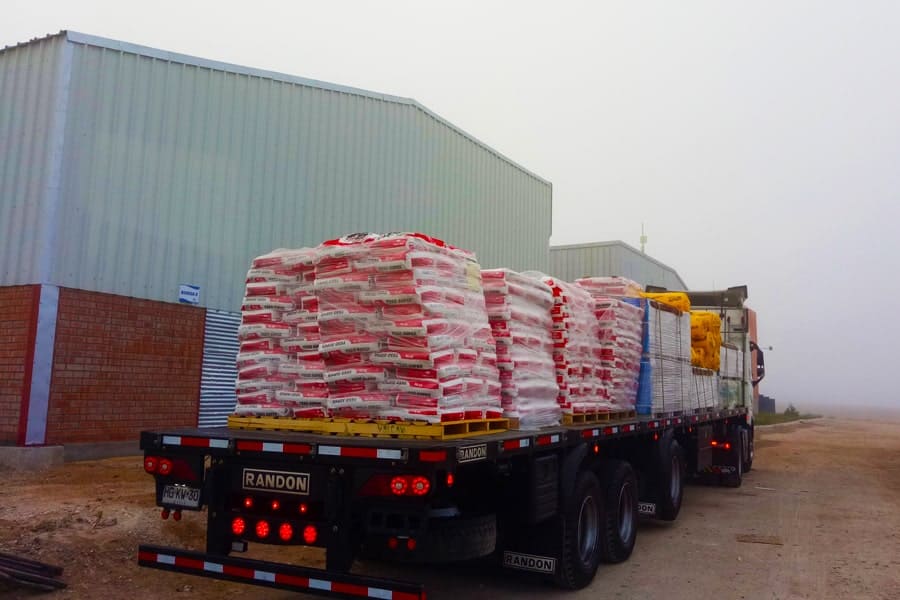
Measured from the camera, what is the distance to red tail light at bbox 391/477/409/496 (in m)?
4.47

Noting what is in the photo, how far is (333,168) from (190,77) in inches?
142

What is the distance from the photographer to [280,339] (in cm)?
586

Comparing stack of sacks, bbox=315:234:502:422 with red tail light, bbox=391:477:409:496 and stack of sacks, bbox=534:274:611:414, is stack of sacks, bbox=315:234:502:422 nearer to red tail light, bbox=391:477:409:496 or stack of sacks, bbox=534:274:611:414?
red tail light, bbox=391:477:409:496

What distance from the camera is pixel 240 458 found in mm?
5098

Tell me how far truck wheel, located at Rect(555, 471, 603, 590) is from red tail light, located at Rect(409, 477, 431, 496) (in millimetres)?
1966

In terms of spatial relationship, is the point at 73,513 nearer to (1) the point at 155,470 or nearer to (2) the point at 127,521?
(2) the point at 127,521

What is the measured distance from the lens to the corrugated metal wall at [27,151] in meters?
11.3

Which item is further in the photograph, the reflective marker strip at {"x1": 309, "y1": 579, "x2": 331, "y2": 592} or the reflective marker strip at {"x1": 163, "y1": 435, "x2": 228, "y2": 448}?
the reflective marker strip at {"x1": 163, "y1": 435, "x2": 228, "y2": 448}

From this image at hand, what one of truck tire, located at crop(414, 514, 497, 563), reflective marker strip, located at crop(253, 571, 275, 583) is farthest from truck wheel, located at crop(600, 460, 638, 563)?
reflective marker strip, located at crop(253, 571, 275, 583)

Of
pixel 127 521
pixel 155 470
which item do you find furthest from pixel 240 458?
pixel 127 521

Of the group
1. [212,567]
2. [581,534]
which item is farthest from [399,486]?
[581,534]

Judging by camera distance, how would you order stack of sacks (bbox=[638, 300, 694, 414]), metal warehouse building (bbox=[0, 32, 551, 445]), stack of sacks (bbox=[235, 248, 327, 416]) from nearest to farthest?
stack of sacks (bbox=[235, 248, 327, 416]), stack of sacks (bbox=[638, 300, 694, 414]), metal warehouse building (bbox=[0, 32, 551, 445])

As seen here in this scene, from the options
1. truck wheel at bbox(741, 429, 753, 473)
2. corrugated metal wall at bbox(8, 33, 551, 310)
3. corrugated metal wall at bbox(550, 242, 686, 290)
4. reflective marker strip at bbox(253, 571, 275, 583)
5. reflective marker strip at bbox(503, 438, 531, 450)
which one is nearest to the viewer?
reflective marker strip at bbox(253, 571, 275, 583)

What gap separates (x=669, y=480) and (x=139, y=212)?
947 cm
